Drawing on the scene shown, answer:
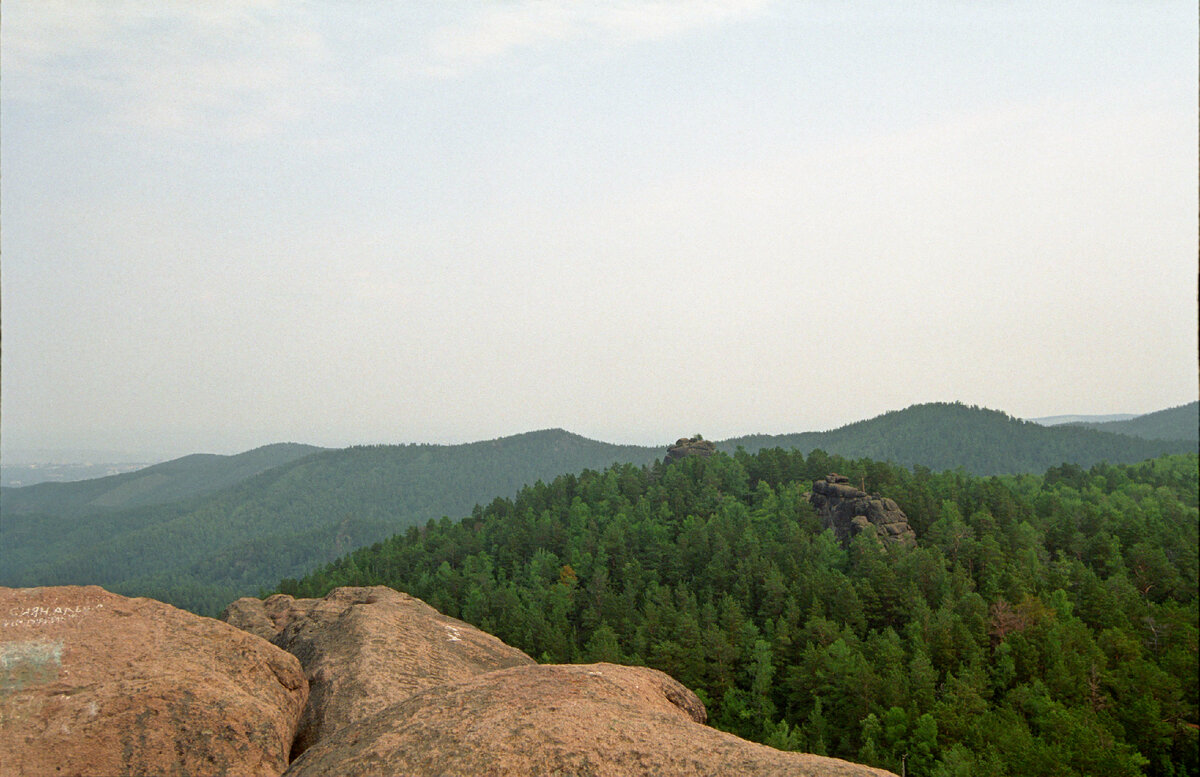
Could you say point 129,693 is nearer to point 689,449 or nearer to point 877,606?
point 877,606

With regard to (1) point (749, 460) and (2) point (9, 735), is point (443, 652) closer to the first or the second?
(2) point (9, 735)

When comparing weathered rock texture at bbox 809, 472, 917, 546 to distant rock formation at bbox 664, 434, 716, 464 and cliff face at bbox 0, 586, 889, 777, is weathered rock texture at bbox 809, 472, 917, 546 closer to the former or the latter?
distant rock formation at bbox 664, 434, 716, 464

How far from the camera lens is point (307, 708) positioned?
1548cm

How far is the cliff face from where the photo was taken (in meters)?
8.95

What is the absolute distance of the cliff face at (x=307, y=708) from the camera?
8.95 meters

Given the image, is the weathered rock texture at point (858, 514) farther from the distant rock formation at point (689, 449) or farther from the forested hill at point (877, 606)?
the distant rock formation at point (689, 449)

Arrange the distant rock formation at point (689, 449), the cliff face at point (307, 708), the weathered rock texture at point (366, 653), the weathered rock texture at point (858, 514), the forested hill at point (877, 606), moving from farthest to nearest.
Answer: the distant rock formation at point (689, 449) → the weathered rock texture at point (858, 514) → the forested hill at point (877, 606) → the weathered rock texture at point (366, 653) → the cliff face at point (307, 708)

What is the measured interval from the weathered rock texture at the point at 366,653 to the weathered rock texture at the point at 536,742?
4809mm

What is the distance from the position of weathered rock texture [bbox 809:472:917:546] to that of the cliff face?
10017cm

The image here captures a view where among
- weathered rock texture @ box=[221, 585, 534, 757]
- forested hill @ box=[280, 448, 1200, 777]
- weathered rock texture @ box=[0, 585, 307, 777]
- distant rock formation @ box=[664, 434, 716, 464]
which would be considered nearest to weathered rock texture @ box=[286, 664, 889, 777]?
weathered rock texture @ box=[0, 585, 307, 777]

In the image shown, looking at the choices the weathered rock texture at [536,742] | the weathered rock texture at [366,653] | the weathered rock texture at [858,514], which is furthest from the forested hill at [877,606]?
the weathered rock texture at [536,742]

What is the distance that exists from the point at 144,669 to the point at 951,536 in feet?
351

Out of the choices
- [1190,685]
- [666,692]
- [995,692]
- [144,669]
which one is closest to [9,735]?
[144,669]

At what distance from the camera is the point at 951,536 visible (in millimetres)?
99562
